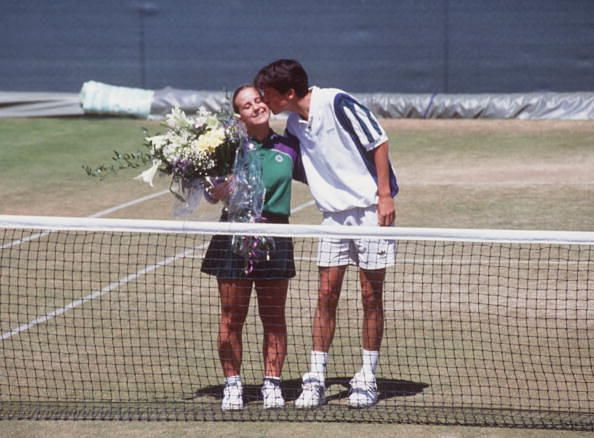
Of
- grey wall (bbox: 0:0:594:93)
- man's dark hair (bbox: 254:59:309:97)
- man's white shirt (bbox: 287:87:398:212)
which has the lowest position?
man's white shirt (bbox: 287:87:398:212)

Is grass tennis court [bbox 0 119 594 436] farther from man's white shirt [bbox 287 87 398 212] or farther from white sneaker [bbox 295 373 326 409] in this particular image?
man's white shirt [bbox 287 87 398 212]

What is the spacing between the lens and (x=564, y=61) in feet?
67.1

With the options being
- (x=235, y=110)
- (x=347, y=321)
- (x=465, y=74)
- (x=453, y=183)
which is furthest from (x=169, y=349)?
(x=465, y=74)

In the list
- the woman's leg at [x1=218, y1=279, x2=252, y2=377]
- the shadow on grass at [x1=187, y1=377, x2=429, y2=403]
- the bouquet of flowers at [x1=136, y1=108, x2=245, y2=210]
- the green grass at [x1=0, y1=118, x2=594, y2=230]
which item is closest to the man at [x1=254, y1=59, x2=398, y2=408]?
the shadow on grass at [x1=187, y1=377, x2=429, y2=403]

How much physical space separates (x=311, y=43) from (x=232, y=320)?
15.4 metres

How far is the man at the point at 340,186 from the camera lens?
6344mm

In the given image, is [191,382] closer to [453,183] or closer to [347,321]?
[347,321]

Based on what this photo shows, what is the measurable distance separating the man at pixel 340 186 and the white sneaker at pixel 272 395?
0.11 meters

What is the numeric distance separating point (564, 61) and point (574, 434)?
50.7 feet

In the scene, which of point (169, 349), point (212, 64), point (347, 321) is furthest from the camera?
point (212, 64)

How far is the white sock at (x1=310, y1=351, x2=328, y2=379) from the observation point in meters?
6.55

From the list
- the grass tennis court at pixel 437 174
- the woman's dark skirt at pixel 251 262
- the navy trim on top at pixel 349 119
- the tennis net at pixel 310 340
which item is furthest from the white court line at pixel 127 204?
the navy trim on top at pixel 349 119

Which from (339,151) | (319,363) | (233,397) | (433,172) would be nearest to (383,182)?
(339,151)

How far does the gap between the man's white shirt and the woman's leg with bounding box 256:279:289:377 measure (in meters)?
0.59
